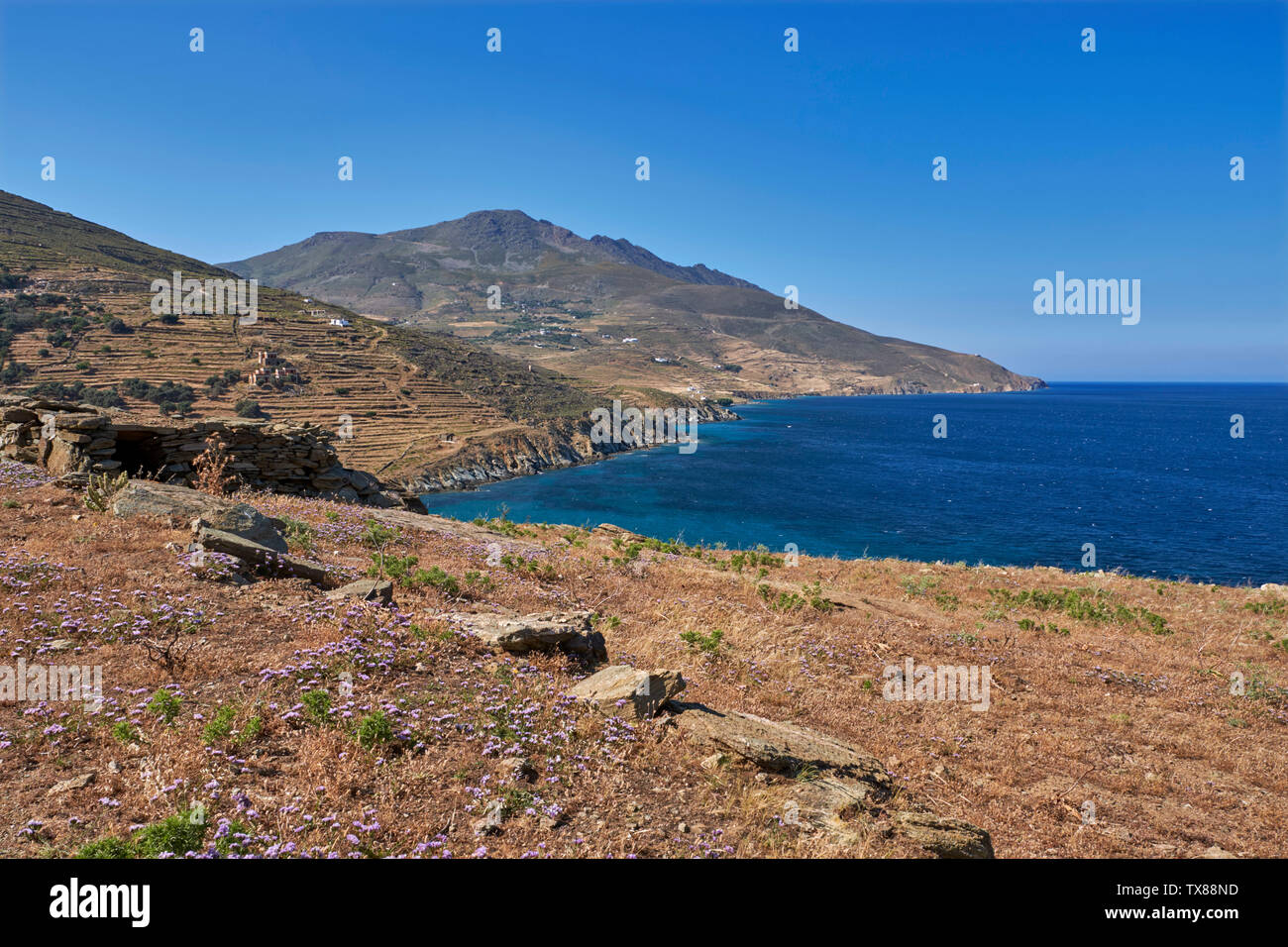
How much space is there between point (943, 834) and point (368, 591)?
799 centimetres

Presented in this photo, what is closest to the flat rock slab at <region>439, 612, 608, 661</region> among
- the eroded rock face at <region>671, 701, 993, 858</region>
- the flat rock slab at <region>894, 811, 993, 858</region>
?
the eroded rock face at <region>671, 701, 993, 858</region>

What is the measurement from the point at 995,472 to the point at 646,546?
93.0 m

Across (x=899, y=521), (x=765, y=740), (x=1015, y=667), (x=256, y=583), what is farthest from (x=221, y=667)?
(x=899, y=521)

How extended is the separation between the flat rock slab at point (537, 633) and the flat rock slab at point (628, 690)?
35.8 inches

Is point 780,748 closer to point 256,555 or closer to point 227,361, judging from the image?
point 256,555

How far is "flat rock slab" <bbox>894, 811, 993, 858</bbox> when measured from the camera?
19.0 ft

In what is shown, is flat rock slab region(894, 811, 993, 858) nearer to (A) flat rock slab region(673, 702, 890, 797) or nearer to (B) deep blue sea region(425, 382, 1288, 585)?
(A) flat rock slab region(673, 702, 890, 797)

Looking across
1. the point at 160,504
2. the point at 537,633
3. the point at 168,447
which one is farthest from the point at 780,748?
the point at 168,447

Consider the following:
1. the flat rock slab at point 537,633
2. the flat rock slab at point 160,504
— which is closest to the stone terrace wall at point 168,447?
the flat rock slab at point 160,504

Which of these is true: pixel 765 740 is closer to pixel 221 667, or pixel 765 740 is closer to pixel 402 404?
pixel 221 667

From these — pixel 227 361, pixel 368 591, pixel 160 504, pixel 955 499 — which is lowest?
pixel 955 499

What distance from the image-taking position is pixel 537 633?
839 cm

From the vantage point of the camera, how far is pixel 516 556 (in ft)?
50.4

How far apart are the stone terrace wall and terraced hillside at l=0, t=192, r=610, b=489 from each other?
145 ft
